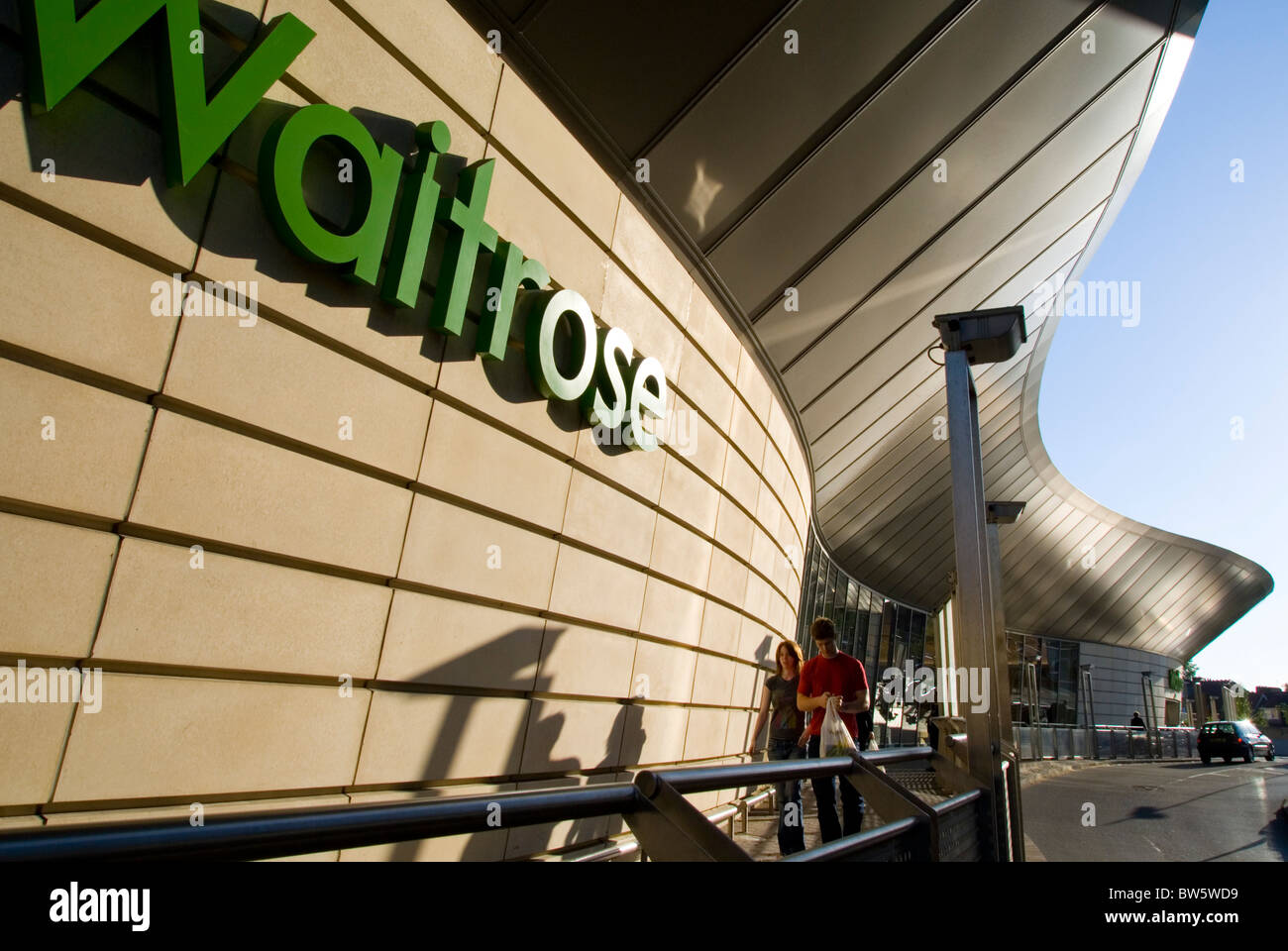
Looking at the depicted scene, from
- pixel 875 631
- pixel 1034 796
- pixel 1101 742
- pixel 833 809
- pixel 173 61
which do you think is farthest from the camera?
pixel 1101 742

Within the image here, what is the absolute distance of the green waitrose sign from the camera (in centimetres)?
283

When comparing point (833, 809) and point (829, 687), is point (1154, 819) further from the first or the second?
point (833, 809)

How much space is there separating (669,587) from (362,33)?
13.7 feet

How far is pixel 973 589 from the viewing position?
5156mm

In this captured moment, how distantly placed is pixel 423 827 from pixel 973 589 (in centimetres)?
448

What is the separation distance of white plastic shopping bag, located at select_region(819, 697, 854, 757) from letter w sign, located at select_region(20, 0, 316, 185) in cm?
448

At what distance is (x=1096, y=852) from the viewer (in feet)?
27.6

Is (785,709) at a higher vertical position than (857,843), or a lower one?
higher

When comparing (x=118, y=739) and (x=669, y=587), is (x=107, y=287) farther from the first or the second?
(x=669, y=587)

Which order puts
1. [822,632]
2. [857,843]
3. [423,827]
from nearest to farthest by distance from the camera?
[423,827] → [857,843] → [822,632]

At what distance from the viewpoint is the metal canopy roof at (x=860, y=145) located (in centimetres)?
547

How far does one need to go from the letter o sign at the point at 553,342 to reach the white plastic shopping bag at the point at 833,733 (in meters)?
2.59

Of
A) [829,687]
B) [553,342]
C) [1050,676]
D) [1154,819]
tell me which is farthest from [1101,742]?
[553,342]

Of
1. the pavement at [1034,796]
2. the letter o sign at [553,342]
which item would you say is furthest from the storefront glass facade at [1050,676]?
the letter o sign at [553,342]
